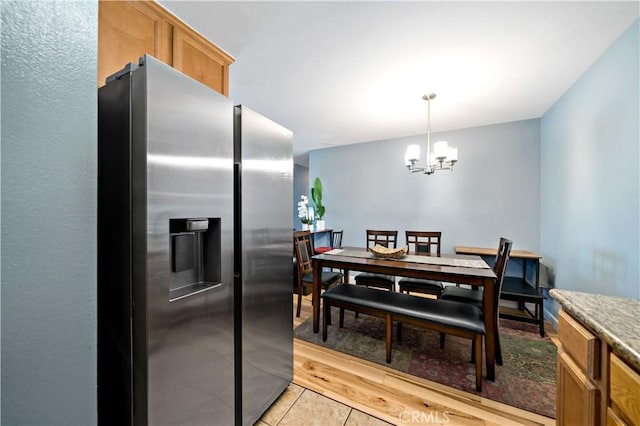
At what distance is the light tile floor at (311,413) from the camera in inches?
57.0

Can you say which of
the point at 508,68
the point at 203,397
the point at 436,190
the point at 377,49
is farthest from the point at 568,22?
the point at 203,397

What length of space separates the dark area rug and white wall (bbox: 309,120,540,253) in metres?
1.60

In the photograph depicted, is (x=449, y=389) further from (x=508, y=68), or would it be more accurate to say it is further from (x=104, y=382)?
(x=508, y=68)

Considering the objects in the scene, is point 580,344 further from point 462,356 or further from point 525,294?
point 525,294

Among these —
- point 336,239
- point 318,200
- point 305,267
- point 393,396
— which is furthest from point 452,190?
point 393,396

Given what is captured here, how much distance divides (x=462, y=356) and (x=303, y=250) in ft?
6.29

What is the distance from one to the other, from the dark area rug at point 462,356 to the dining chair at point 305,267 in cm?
44

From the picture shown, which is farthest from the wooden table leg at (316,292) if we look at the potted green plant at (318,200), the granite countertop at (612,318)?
the potted green plant at (318,200)

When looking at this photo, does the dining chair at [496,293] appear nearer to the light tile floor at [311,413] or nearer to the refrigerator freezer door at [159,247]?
the light tile floor at [311,413]

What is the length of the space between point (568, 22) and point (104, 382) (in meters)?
3.46

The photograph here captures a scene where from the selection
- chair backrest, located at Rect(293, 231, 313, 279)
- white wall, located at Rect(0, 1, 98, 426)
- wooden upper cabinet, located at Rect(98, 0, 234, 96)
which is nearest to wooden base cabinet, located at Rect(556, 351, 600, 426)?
white wall, located at Rect(0, 1, 98, 426)

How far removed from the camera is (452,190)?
13.1 feet

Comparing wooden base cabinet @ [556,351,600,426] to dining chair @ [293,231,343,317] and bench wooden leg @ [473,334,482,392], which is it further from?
dining chair @ [293,231,343,317]

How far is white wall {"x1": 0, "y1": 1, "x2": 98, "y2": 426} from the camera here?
0.47 metres
